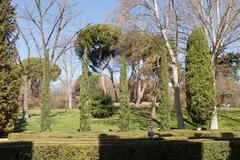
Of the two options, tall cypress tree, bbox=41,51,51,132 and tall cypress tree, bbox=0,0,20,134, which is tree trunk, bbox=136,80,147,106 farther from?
tall cypress tree, bbox=0,0,20,134

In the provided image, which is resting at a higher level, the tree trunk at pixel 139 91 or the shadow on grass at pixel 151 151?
the tree trunk at pixel 139 91

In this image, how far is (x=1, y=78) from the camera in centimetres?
2720

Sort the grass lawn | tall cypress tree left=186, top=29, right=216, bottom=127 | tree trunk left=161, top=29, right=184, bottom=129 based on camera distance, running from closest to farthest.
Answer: tall cypress tree left=186, top=29, right=216, bottom=127
tree trunk left=161, top=29, right=184, bottom=129
the grass lawn

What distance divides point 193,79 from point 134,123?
33.3ft

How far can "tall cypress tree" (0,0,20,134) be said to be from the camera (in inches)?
1049

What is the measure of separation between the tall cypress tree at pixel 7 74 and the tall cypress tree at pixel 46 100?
9.59ft

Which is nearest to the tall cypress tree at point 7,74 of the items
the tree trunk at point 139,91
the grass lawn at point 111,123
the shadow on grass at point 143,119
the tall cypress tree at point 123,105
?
the grass lawn at point 111,123

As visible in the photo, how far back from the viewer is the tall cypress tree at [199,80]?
25.3m

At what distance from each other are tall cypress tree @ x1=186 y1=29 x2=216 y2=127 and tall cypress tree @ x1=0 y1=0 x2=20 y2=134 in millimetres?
12642

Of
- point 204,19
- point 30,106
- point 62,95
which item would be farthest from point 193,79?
point 62,95

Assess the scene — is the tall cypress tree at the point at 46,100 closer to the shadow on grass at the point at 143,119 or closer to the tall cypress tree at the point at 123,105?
the tall cypress tree at the point at 123,105

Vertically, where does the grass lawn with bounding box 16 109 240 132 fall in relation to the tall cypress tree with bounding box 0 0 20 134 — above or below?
below

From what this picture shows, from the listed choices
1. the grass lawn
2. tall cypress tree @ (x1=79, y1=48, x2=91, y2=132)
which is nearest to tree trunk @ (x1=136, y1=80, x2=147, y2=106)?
the grass lawn

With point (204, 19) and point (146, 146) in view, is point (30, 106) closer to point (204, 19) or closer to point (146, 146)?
point (204, 19)
